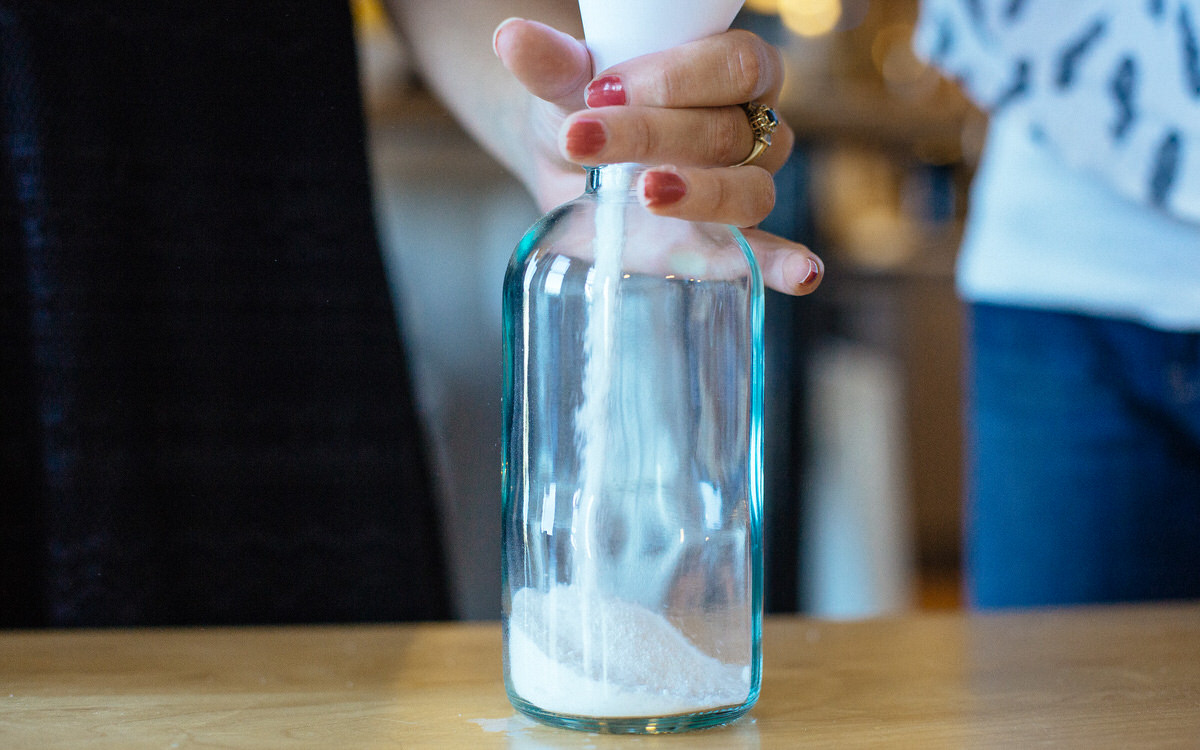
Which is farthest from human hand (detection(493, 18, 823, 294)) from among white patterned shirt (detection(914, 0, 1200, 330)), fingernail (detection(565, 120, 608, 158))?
white patterned shirt (detection(914, 0, 1200, 330))

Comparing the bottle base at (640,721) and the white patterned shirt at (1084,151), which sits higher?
the white patterned shirt at (1084,151)

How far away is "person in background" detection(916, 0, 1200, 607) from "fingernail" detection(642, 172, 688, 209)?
437 mm

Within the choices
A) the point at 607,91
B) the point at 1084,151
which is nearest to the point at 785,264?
the point at 607,91

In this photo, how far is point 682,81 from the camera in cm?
39

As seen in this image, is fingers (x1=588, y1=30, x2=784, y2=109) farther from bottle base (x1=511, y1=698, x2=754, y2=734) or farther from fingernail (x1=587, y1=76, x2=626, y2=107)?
bottle base (x1=511, y1=698, x2=754, y2=734)

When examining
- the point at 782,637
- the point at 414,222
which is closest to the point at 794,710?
the point at 782,637

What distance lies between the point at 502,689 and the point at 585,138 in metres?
0.25

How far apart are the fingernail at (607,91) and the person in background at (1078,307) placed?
0.43 metres

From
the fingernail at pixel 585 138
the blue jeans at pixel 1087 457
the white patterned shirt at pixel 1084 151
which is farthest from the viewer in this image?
the blue jeans at pixel 1087 457

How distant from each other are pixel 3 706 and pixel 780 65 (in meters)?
0.44

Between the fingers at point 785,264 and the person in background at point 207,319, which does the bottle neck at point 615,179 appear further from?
the person in background at point 207,319

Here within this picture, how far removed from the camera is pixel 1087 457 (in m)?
0.81

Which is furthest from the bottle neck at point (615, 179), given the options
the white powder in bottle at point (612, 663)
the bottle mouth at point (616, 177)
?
the white powder in bottle at point (612, 663)

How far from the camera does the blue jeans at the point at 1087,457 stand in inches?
31.0
